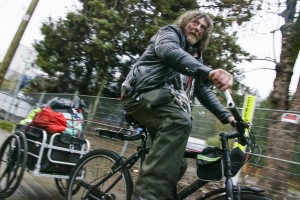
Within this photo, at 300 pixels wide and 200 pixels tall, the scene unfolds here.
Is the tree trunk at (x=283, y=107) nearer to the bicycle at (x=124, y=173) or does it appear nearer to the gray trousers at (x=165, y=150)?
the bicycle at (x=124, y=173)

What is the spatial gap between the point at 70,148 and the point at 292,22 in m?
4.31

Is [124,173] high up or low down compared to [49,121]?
down

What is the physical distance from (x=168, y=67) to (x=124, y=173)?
1100 mm

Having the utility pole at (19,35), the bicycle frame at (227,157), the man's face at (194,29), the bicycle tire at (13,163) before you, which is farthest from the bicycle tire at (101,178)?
the utility pole at (19,35)

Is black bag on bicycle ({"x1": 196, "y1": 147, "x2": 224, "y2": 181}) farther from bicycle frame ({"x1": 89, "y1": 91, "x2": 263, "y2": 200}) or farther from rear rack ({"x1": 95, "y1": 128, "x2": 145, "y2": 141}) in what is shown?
rear rack ({"x1": 95, "y1": 128, "x2": 145, "y2": 141})

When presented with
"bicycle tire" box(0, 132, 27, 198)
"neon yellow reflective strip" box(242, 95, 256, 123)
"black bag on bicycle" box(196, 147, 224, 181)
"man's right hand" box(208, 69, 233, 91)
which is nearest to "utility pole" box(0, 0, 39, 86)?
"bicycle tire" box(0, 132, 27, 198)

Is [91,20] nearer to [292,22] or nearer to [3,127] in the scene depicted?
[3,127]

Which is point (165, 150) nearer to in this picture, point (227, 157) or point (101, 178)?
point (227, 157)

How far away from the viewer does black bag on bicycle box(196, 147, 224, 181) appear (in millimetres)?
2637

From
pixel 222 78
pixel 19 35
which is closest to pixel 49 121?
pixel 222 78

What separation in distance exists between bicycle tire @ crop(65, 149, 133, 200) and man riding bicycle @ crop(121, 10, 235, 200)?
20.5 inches

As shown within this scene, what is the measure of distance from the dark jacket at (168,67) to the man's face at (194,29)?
0.22 feet

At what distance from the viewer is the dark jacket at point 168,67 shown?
8.26 ft

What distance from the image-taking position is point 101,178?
356cm
